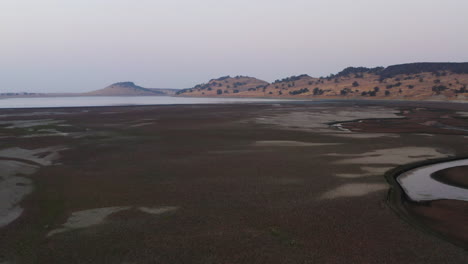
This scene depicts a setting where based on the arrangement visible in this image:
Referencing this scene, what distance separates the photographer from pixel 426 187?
15.7m

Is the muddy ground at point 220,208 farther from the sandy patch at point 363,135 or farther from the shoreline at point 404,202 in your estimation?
the sandy patch at point 363,135

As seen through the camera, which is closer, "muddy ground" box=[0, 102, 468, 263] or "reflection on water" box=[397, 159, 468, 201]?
"muddy ground" box=[0, 102, 468, 263]

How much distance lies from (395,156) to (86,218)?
1935cm

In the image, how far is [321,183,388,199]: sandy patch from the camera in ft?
46.9

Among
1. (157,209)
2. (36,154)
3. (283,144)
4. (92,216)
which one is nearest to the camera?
(92,216)

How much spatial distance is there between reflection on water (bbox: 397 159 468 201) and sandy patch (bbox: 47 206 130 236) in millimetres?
12505

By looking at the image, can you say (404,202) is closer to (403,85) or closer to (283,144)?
(283,144)

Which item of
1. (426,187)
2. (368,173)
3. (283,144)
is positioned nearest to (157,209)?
(368,173)

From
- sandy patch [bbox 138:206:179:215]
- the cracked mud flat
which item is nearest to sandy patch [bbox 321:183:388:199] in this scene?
sandy patch [bbox 138:206:179:215]

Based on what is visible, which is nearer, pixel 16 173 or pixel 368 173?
pixel 368 173

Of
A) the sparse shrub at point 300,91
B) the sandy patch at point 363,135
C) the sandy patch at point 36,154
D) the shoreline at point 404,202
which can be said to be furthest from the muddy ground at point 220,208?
the sparse shrub at point 300,91

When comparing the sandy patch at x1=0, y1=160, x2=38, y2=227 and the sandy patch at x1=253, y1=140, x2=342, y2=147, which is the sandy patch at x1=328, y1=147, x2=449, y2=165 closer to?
the sandy patch at x1=253, y1=140, x2=342, y2=147

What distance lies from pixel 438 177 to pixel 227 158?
12327mm

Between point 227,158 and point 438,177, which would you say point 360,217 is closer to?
point 438,177
